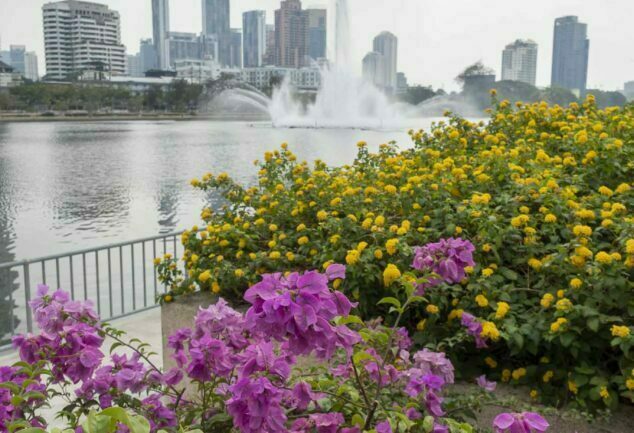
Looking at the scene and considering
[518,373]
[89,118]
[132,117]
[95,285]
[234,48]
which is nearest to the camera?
[518,373]

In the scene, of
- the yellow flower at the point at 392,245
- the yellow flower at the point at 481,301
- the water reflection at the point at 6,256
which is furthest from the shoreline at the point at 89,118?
the yellow flower at the point at 481,301

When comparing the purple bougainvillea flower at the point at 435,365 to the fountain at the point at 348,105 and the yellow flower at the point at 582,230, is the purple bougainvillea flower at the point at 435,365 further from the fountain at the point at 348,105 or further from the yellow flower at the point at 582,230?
the fountain at the point at 348,105

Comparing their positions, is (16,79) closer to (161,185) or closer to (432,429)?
(161,185)

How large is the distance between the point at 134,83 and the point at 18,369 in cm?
8398

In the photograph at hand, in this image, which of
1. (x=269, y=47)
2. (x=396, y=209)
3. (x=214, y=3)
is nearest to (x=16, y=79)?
(x=269, y=47)

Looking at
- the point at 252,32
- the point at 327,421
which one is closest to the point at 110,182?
the point at 327,421

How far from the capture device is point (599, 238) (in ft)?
9.54

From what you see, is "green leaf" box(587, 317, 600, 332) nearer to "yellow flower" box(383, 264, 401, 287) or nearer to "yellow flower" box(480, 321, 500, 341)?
"yellow flower" box(480, 321, 500, 341)

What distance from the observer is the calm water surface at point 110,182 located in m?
14.1

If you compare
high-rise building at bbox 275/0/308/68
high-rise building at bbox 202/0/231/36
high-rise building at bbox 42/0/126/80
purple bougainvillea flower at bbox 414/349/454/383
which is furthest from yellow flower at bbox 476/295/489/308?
high-rise building at bbox 202/0/231/36

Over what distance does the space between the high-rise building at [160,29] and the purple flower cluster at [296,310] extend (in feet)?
495

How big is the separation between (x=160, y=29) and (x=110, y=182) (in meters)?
141

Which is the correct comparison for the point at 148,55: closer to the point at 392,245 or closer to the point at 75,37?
the point at 75,37

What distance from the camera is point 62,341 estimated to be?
173 centimetres
